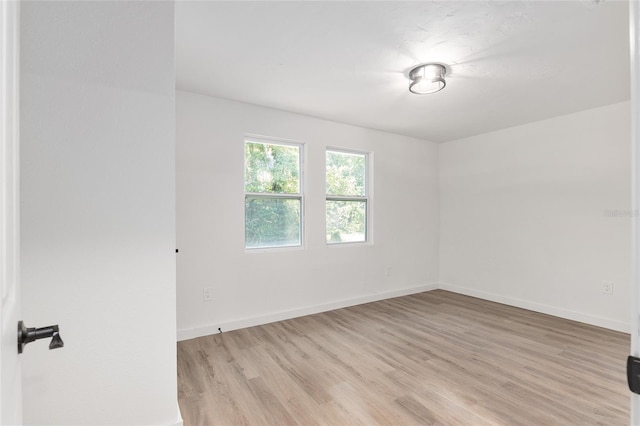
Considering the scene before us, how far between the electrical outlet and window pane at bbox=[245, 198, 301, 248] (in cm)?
62

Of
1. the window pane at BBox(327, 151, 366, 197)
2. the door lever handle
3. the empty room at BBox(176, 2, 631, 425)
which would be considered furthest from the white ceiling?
the door lever handle

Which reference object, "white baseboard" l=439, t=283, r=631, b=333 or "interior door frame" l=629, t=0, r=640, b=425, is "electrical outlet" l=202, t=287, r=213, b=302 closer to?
"interior door frame" l=629, t=0, r=640, b=425

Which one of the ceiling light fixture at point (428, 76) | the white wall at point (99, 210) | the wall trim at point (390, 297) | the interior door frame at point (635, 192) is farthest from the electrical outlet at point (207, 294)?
the interior door frame at point (635, 192)

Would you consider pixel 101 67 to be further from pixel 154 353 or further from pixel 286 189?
pixel 286 189

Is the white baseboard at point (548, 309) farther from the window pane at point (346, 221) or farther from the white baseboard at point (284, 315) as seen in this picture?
the window pane at point (346, 221)

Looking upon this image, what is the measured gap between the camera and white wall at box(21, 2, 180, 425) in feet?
4.24

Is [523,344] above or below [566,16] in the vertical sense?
below

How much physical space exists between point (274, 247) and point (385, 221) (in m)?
1.77

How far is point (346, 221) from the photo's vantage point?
13.6ft

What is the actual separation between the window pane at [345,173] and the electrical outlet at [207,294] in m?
1.85

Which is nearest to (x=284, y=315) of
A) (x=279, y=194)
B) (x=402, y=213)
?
(x=279, y=194)

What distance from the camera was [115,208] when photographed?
1.43 m

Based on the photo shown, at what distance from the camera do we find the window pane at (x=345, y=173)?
4004 millimetres

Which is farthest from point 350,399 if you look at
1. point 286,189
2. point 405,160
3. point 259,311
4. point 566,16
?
point 405,160
